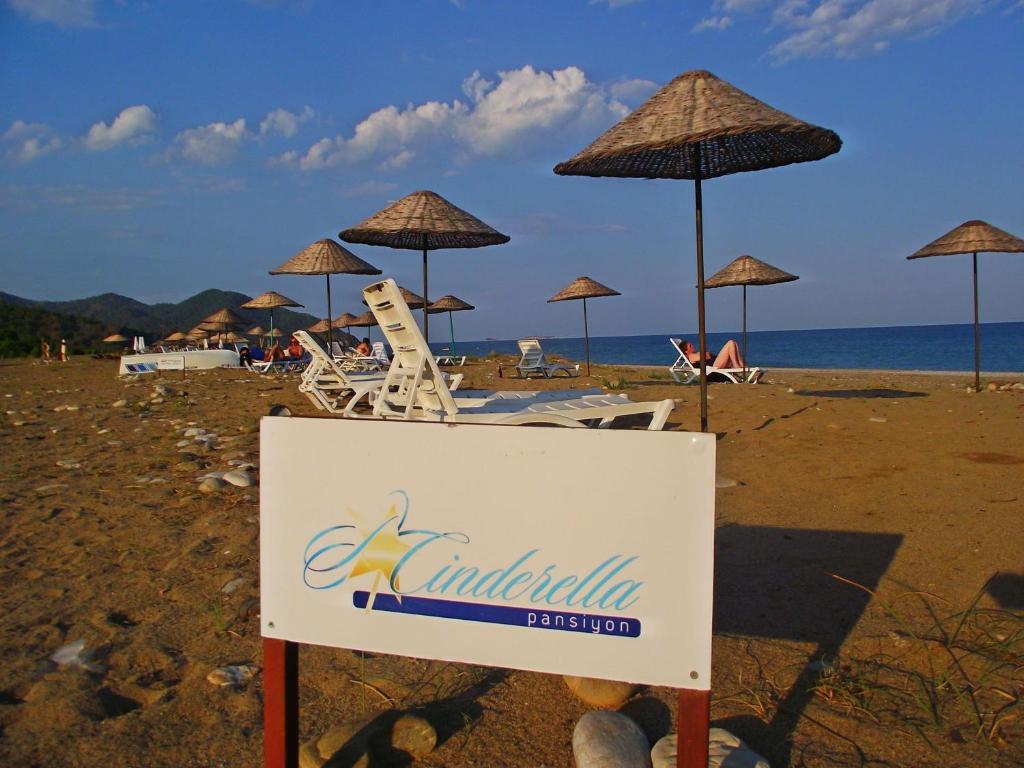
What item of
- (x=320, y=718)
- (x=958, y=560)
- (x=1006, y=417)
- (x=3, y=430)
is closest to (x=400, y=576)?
(x=320, y=718)

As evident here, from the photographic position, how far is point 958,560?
3.09 meters

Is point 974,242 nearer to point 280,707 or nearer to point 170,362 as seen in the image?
point 280,707

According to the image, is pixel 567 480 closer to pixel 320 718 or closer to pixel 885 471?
pixel 320 718

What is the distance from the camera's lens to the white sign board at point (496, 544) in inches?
58.9

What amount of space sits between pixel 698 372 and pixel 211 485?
9334mm

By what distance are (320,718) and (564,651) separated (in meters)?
0.97

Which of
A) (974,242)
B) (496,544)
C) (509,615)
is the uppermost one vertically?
(974,242)

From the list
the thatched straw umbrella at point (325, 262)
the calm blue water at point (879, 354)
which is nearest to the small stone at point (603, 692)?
the thatched straw umbrella at point (325, 262)

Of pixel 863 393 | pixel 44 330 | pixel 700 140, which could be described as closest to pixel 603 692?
pixel 700 140

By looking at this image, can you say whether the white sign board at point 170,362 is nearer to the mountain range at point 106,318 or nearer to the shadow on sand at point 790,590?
the mountain range at point 106,318

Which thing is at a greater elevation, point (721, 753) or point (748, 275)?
point (748, 275)

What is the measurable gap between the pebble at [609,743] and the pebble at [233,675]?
112 cm

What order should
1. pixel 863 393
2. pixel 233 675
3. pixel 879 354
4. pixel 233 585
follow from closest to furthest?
pixel 233 675
pixel 233 585
pixel 863 393
pixel 879 354

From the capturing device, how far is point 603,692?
2162 millimetres
